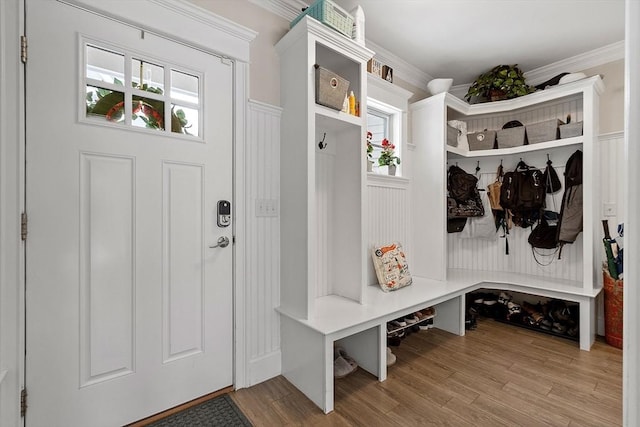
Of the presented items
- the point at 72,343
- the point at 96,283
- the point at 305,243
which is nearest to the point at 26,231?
the point at 96,283

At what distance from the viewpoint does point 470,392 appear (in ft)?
6.07

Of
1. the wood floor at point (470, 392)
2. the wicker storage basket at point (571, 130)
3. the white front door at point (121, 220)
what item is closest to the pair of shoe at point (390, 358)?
the wood floor at point (470, 392)

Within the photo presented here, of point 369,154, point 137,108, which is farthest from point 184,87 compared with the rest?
point 369,154

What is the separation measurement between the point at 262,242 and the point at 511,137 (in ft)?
8.91

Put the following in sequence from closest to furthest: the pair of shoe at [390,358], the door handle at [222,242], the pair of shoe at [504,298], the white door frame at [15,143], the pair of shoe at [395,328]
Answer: the white door frame at [15,143], the door handle at [222,242], the pair of shoe at [390,358], the pair of shoe at [395,328], the pair of shoe at [504,298]

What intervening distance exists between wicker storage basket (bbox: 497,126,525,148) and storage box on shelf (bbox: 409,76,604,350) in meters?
0.06

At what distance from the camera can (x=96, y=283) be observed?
4.76 ft

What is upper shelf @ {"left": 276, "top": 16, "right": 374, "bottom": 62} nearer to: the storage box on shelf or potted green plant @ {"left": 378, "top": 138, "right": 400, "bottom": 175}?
potted green plant @ {"left": 378, "top": 138, "right": 400, "bottom": 175}

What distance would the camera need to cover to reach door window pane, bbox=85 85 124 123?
1.45m

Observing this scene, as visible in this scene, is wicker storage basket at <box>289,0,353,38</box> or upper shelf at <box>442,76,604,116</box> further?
upper shelf at <box>442,76,604,116</box>

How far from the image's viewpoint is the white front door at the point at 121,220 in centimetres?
134

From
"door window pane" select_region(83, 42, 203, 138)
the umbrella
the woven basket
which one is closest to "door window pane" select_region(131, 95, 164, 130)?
"door window pane" select_region(83, 42, 203, 138)

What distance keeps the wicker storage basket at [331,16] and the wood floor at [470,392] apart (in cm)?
233

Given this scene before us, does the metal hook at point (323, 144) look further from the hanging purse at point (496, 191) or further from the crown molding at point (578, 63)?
the crown molding at point (578, 63)
